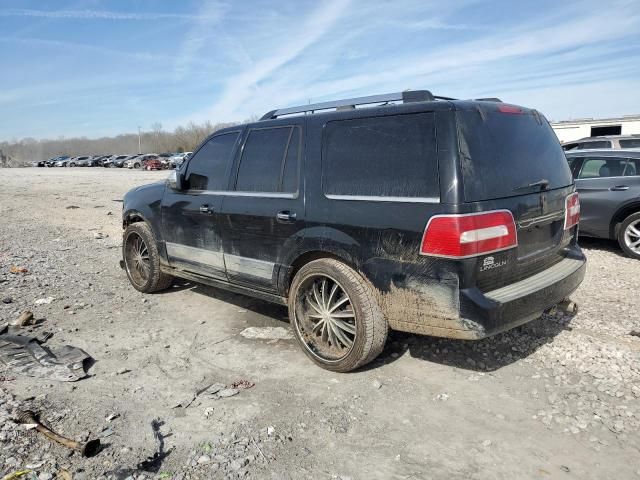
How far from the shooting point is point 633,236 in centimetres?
718

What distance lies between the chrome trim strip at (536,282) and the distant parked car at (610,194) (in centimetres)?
411

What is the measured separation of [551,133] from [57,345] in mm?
4736

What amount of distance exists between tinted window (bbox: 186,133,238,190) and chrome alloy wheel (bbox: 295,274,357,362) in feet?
4.82

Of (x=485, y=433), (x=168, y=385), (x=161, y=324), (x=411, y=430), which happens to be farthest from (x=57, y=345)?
(x=485, y=433)

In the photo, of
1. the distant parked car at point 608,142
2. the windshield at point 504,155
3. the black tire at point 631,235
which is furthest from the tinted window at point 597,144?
the windshield at point 504,155

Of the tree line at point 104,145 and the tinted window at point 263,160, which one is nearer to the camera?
the tinted window at point 263,160

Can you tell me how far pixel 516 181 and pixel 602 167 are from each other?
553cm

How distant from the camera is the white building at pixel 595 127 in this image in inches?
1238

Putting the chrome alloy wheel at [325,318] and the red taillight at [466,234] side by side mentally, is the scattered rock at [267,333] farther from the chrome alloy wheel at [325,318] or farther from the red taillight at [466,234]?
the red taillight at [466,234]

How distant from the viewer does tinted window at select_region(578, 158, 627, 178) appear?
7.53 m

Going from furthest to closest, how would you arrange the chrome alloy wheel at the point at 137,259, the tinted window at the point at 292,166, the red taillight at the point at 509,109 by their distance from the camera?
the chrome alloy wheel at the point at 137,259 → the tinted window at the point at 292,166 → the red taillight at the point at 509,109

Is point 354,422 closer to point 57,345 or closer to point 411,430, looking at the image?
point 411,430

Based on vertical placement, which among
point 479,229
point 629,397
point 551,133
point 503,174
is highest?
point 551,133

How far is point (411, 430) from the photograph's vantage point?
300 centimetres
